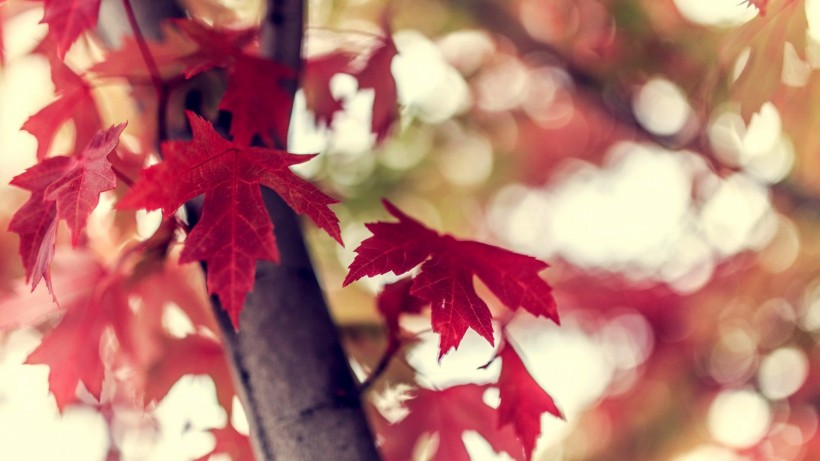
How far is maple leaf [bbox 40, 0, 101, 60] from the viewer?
0.58 m

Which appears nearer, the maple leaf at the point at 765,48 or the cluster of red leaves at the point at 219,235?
the cluster of red leaves at the point at 219,235

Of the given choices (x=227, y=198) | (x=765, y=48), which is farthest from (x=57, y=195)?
(x=765, y=48)

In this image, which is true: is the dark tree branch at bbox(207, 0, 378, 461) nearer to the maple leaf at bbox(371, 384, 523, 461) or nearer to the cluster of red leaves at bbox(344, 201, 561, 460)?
the cluster of red leaves at bbox(344, 201, 561, 460)

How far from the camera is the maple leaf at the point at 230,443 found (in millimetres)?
921

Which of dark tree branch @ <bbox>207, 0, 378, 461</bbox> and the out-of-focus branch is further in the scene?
the out-of-focus branch

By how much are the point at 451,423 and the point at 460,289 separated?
0.38 metres

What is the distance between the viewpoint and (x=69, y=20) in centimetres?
59

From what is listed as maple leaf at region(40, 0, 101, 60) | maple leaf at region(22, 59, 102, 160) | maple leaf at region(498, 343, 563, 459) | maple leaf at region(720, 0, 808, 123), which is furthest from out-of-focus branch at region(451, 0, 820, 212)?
maple leaf at region(40, 0, 101, 60)

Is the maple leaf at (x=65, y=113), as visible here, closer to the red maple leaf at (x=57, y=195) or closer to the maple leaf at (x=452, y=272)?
the red maple leaf at (x=57, y=195)

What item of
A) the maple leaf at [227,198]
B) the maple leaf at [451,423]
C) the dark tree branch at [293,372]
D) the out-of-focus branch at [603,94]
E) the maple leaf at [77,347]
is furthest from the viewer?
the out-of-focus branch at [603,94]

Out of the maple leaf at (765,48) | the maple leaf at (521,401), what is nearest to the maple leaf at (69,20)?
the maple leaf at (521,401)

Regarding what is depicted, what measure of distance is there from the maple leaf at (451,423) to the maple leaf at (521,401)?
0.14 meters

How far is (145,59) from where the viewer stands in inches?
27.0

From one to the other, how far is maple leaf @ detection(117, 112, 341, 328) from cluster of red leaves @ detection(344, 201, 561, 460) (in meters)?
0.07
